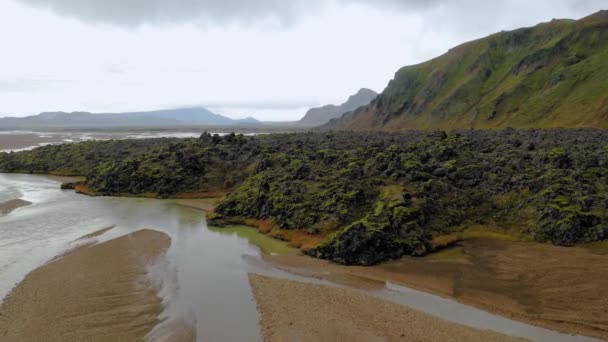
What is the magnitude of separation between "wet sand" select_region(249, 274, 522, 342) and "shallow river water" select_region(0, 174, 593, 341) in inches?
44.7

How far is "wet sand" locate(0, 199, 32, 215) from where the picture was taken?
199ft

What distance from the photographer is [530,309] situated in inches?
1117

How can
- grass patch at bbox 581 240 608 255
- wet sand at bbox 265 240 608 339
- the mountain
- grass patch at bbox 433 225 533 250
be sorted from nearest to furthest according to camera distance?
wet sand at bbox 265 240 608 339 < grass patch at bbox 581 240 608 255 < grass patch at bbox 433 225 533 250 < the mountain

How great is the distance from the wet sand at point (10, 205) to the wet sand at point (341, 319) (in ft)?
158

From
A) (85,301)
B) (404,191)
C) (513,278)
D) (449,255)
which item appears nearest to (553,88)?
(404,191)

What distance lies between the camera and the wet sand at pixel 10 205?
2387 inches

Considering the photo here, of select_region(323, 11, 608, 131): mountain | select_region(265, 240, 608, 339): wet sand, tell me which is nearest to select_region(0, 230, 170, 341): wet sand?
select_region(265, 240, 608, 339): wet sand

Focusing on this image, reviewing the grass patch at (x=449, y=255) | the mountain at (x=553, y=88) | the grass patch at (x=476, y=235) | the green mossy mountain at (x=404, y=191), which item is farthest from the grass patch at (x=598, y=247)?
the mountain at (x=553, y=88)

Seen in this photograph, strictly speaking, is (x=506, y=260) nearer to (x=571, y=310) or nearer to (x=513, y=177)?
(x=571, y=310)

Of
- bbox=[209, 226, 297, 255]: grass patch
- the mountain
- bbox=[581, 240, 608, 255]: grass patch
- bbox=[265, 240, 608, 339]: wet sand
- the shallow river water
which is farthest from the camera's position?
the mountain

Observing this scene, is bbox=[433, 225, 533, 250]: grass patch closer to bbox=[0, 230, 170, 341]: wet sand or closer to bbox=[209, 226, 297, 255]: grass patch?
bbox=[209, 226, 297, 255]: grass patch

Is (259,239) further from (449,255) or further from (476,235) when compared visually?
(476,235)

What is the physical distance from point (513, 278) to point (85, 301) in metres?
31.8

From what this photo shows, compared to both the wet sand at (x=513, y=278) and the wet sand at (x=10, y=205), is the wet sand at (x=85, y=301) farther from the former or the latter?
the wet sand at (x=10, y=205)
